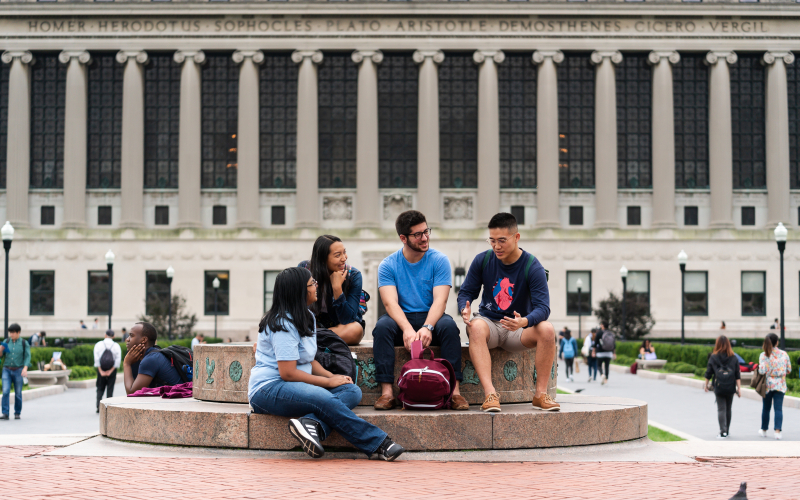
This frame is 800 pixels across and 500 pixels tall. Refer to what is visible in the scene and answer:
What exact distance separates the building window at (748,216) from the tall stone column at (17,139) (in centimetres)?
5073

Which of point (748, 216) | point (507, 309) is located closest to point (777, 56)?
point (748, 216)

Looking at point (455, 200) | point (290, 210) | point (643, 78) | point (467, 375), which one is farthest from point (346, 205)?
point (467, 375)

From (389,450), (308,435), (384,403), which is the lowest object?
(389,450)

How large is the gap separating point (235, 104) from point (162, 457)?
180 feet

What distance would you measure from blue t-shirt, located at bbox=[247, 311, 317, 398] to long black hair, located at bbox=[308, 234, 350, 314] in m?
0.98

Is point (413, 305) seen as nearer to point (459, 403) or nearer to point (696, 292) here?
point (459, 403)

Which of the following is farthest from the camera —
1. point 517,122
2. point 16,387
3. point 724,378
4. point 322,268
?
point 517,122

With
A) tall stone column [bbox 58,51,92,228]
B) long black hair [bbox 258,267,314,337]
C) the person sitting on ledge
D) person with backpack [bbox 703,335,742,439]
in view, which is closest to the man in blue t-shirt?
the person sitting on ledge

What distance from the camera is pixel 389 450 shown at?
8.82 meters

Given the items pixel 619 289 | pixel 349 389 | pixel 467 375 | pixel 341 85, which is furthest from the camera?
pixel 341 85

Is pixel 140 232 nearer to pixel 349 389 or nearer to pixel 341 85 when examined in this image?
pixel 341 85

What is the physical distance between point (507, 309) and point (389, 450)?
2358mm

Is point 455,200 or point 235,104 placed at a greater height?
point 235,104

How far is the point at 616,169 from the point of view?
196 feet
